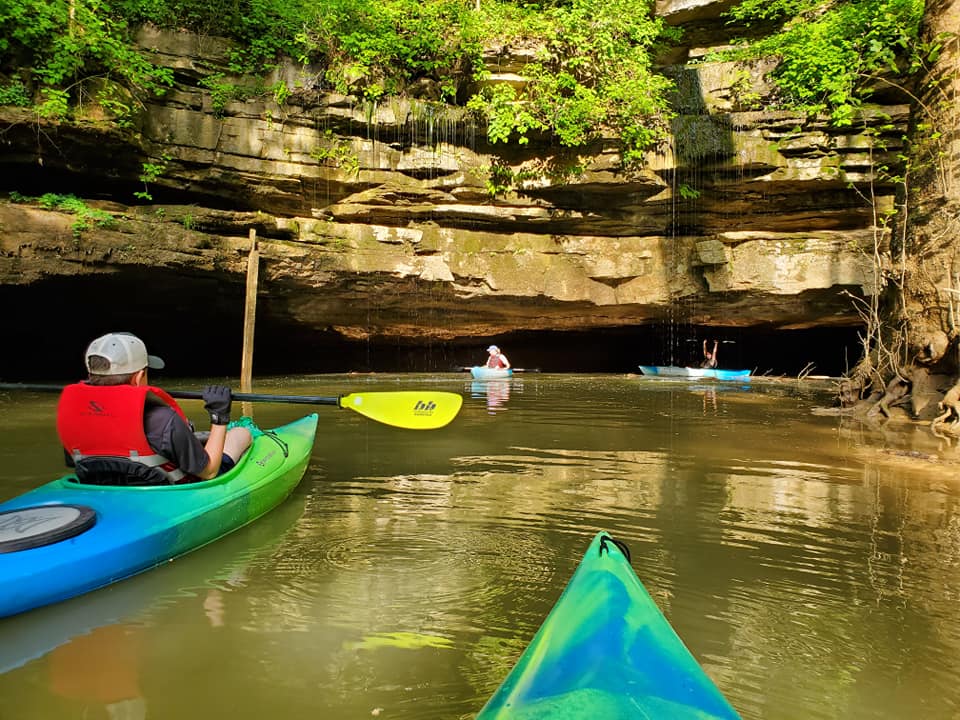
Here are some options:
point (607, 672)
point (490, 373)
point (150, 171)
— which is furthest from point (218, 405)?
point (490, 373)

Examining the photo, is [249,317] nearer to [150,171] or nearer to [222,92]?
[150,171]

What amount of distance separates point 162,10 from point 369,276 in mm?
5848

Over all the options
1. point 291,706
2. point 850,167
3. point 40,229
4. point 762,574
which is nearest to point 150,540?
point 291,706

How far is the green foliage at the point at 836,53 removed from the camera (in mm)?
11453

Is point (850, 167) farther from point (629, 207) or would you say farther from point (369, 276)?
point (369, 276)

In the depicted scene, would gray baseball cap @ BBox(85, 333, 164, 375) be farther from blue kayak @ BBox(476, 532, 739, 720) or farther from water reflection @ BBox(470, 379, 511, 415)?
water reflection @ BBox(470, 379, 511, 415)

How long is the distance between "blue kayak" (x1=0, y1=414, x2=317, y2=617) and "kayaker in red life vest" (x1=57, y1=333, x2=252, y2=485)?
9 cm

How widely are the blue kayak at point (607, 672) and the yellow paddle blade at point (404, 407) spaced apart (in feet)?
10.7

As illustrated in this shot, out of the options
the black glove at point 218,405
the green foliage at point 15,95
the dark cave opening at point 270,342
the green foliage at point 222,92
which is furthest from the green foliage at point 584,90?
the black glove at point 218,405

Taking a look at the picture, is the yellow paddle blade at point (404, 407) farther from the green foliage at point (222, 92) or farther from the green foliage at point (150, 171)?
the green foliage at point (222, 92)

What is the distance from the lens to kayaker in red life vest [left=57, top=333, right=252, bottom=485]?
305cm

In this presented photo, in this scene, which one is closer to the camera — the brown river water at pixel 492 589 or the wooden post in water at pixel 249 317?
the brown river water at pixel 492 589

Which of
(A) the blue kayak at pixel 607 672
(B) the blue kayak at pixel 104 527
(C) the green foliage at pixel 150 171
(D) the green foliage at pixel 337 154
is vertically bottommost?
(B) the blue kayak at pixel 104 527

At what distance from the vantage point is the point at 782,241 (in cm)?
1361
